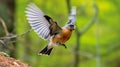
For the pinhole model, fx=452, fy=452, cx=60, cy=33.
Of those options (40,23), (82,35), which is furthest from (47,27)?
(82,35)

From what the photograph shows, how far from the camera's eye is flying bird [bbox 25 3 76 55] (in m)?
3.46

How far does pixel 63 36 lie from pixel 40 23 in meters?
0.21

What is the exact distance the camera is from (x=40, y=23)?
3510 millimetres

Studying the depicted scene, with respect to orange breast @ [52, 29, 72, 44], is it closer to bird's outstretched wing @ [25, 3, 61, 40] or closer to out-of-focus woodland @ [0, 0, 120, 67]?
bird's outstretched wing @ [25, 3, 61, 40]

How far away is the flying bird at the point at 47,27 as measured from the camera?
346 cm

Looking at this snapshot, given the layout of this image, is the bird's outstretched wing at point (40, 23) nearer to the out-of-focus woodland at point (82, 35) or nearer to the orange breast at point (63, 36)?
the orange breast at point (63, 36)

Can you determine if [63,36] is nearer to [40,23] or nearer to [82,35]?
[40,23]

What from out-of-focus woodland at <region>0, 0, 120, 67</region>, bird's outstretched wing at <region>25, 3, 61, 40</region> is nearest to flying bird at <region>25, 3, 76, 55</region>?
bird's outstretched wing at <region>25, 3, 61, 40</region>

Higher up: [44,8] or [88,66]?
[44,8]

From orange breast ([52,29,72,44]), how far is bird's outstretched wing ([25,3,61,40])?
50 millimetres

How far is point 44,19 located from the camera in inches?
140

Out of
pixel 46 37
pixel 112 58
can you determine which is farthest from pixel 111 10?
pixel 46 37

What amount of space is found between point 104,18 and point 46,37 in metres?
5.08

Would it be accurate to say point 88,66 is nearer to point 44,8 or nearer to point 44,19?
point 44,8
